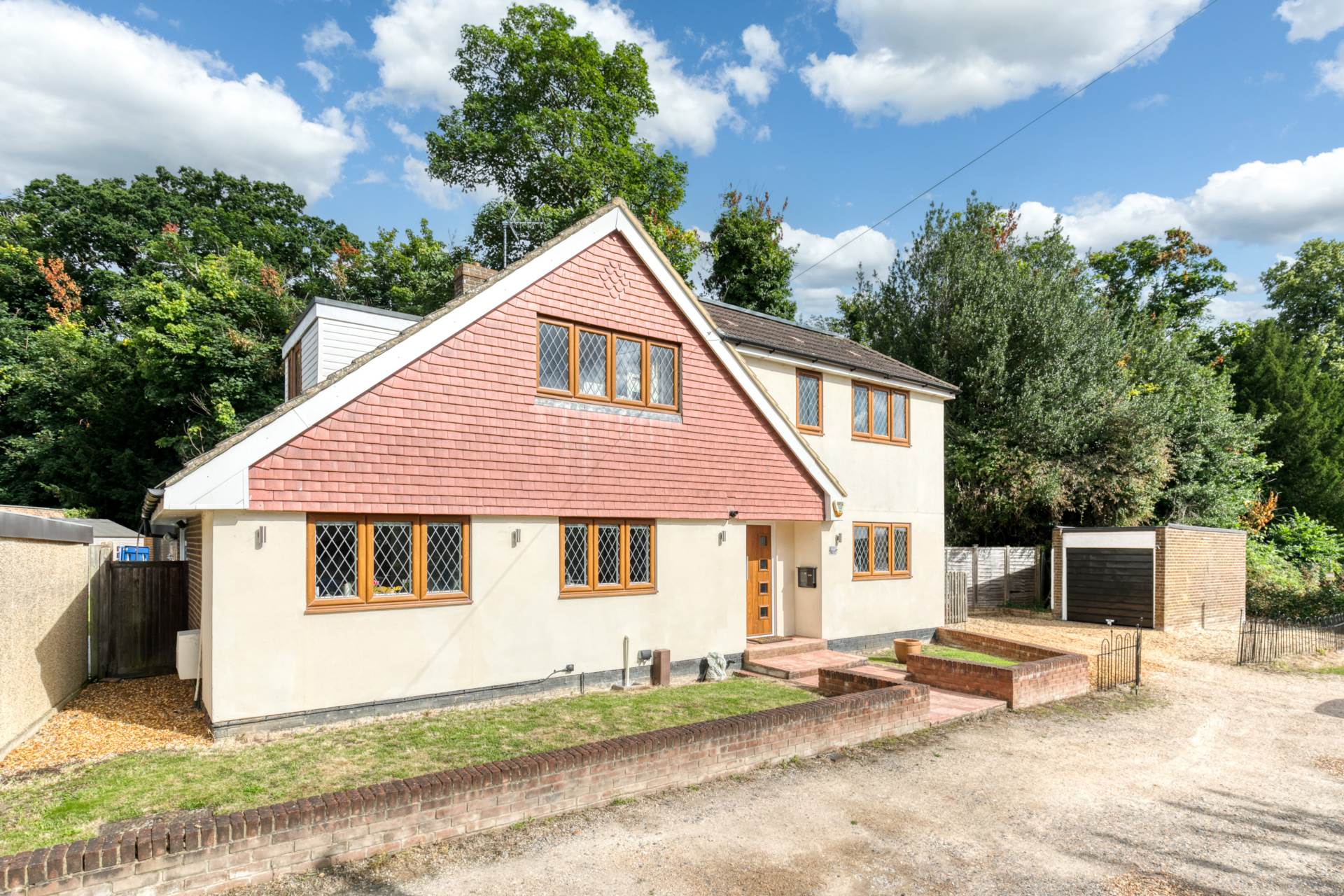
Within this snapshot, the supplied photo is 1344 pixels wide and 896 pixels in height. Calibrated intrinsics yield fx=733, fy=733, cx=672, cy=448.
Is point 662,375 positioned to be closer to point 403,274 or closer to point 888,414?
point 888,414

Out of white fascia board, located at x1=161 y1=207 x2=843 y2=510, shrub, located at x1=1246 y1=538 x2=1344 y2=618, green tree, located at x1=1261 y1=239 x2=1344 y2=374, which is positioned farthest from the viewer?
green tree, located at x1=1261 y1=239 x2=1344 y2=374

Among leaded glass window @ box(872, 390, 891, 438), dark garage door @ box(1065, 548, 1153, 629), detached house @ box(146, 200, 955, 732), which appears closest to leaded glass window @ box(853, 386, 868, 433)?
leaded glass window @ box(872, 390, 891, 438)

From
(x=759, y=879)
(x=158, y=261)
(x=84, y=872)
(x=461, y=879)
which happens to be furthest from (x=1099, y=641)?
(x=158, y=261)

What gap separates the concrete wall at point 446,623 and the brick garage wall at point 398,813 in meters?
3.64

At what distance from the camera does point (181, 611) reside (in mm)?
12891

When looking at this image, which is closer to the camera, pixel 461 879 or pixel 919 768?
pixel 461 879

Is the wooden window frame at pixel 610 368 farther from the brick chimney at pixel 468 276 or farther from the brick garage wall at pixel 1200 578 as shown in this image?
the brick garage wall at pixel 1200 578

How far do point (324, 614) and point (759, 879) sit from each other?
6.28 meters

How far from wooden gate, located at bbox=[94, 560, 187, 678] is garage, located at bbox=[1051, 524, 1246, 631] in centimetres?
2187

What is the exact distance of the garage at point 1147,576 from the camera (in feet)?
64.9

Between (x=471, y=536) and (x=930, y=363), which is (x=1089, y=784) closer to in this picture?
(x=471, y=536)

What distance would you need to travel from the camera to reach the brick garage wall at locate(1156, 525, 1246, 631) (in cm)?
1970

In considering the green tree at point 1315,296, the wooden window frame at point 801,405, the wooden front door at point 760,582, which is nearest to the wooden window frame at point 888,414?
the wooden window frame at point 801,405

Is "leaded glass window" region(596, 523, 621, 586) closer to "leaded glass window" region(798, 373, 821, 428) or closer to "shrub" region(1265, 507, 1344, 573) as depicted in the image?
"leaded glass window" region(798, 373, 821, 428)
